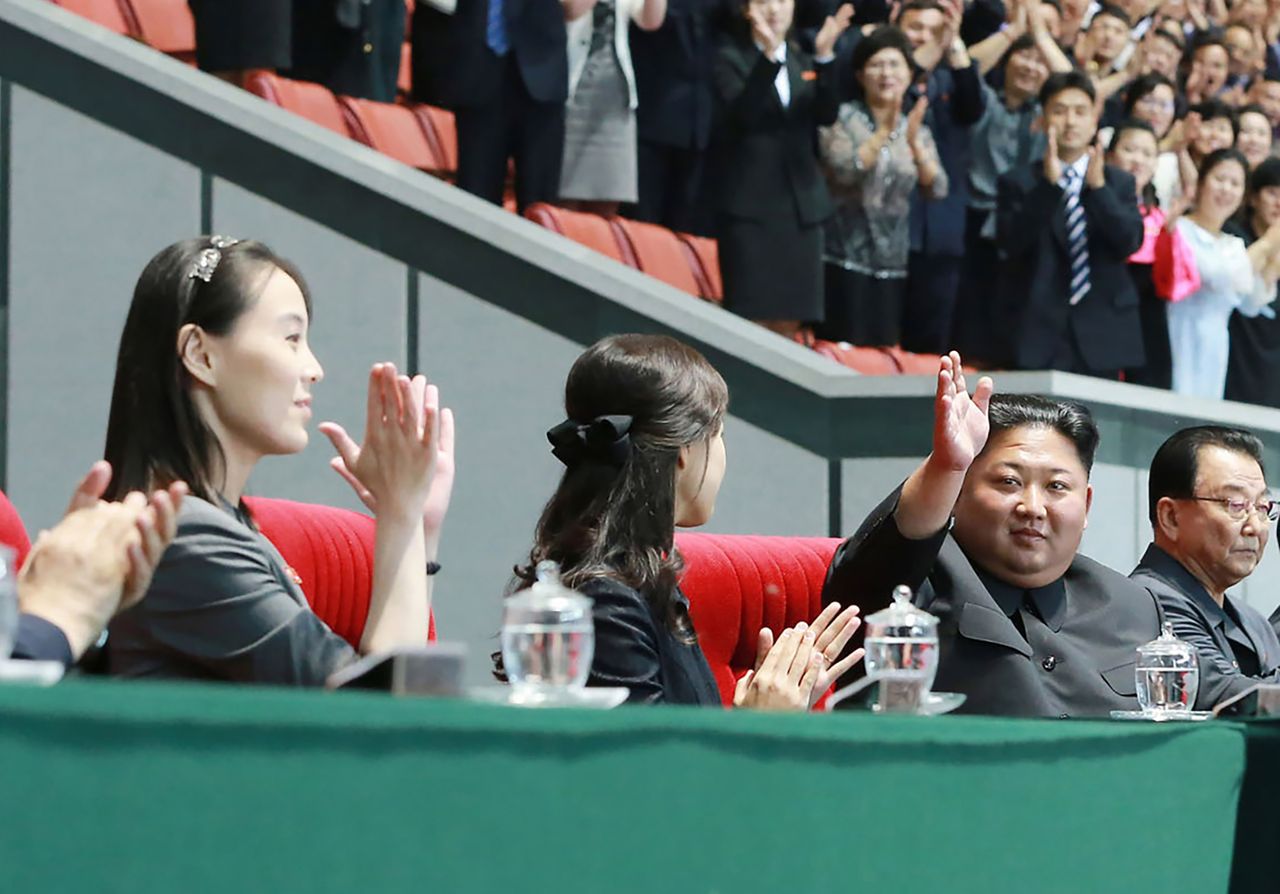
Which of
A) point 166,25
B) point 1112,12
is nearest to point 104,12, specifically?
point 166,25

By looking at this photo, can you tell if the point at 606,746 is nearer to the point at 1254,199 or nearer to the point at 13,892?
the point at 13,892

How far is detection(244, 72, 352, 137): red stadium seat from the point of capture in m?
4.83

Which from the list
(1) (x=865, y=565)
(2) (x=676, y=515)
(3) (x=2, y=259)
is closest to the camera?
(2) (x=676, y=515)

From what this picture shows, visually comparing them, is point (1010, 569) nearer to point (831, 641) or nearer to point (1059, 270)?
point (831, 641)

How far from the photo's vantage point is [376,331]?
4473 mm

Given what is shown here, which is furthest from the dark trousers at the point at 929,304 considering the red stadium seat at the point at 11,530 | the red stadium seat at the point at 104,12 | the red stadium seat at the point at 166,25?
the red stadium seat at the point at 11,530

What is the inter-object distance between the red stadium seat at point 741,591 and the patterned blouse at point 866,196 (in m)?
2.39

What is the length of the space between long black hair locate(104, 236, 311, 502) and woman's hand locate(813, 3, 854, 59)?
13.4 ft

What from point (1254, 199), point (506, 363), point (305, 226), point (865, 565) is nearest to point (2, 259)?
point (305, 226)

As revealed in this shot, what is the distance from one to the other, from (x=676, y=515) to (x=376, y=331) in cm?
199

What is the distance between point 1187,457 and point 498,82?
2.14m

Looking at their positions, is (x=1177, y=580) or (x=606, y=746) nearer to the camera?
(x=606, y=746)

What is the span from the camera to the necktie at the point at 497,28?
5156 millimetres

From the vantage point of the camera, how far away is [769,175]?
5641 mm
